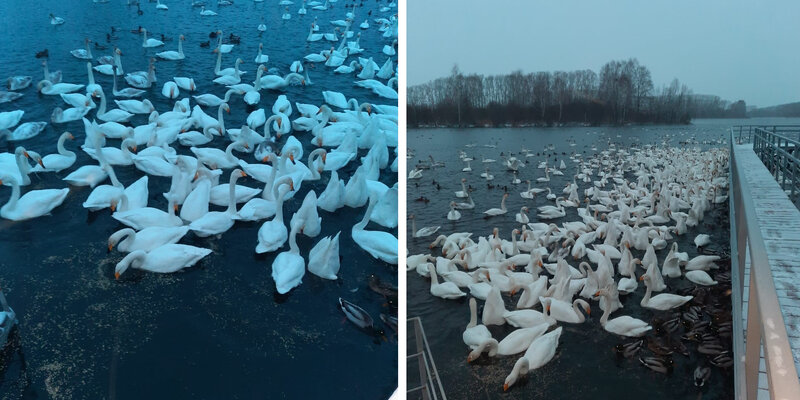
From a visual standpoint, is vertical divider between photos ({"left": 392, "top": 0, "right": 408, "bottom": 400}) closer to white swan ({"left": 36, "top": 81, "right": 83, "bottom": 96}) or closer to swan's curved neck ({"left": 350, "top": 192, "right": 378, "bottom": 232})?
swan's curved neck ({"left": 350, "top": 192, "right": 378, "bottom": 232})

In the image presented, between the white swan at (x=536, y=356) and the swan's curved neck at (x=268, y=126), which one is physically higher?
the swan's curved neck at (x=268, y=126)

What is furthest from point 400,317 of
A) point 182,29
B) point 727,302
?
point 727,302

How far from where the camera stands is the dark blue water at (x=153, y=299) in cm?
115

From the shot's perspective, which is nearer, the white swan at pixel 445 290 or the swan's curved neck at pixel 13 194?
the swan's curved neck at pixel 13 194

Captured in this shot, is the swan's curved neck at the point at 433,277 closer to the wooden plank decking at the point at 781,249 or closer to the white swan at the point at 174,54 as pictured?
the wooden plank decking at the point at 781,249

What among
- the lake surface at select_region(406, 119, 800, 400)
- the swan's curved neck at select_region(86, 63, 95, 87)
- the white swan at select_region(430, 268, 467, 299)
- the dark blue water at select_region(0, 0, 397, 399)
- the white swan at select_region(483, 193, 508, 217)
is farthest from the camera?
the white swan at select_region(483, 193, 508, 217)

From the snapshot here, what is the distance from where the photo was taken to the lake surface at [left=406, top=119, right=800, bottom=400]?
2055 millimetres

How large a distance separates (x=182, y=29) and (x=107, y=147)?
0.52 metres

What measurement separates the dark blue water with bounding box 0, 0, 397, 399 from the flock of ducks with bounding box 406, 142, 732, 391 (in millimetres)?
886

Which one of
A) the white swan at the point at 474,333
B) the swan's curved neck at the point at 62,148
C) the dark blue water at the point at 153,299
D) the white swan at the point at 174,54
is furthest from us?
the white swan at the point at 474,333

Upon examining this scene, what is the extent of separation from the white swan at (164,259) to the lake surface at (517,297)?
3.72 ft

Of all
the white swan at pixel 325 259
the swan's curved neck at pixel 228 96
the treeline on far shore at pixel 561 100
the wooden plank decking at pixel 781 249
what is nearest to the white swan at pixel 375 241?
the white swan at pixel 325 259

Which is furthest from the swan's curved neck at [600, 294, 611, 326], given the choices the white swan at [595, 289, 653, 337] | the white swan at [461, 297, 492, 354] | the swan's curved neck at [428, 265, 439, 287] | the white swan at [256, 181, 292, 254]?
the white swan at [256, 181, 292, 254]

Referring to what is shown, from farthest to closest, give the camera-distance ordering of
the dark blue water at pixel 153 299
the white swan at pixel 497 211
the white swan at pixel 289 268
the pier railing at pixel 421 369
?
the white swan at pixel 497 211 < the pier railing at pixel 421 369 < the white swan at pixel 289 268 < the dark blue water at pixel 153 299
